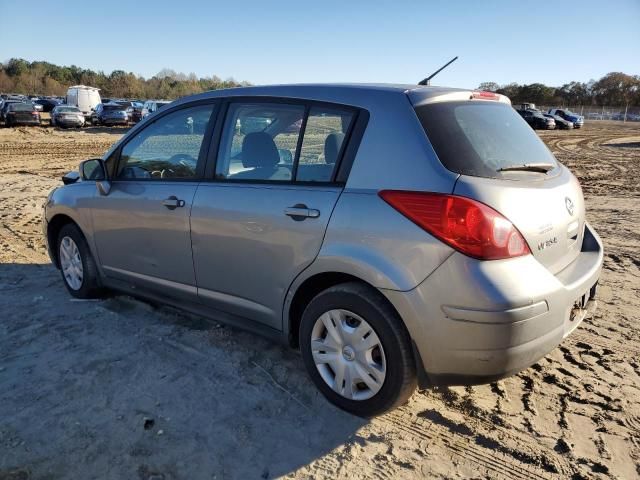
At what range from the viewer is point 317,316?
2959 mm

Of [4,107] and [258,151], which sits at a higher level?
[4,107]

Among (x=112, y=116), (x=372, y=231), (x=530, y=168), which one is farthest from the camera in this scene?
(x=112, y=116)

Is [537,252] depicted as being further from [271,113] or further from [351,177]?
[271,113]

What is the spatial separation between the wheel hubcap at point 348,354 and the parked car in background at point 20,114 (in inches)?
1235

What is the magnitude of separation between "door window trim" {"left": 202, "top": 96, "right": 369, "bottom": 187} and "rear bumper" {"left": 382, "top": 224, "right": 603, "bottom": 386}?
0.73m

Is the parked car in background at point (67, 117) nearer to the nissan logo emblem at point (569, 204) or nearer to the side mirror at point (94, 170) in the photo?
the side mirror at point (94, 170)

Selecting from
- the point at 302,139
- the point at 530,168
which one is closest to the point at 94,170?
the point at 302,139

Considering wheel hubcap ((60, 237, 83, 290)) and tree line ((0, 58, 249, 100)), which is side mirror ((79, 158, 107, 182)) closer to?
wheel hubcap ((60, 237, 83, 290))

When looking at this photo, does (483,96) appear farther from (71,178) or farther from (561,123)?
(561,123)

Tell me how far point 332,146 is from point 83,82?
10572 cm

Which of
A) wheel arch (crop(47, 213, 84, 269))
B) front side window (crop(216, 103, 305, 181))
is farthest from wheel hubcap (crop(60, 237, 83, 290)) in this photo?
front side window (crop(216, 103, 305, 181))

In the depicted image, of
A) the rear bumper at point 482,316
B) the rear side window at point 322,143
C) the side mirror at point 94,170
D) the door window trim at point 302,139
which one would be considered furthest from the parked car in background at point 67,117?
the rear bumper at point 482,316

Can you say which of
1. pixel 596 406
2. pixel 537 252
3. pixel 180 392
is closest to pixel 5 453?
pixel 180 392

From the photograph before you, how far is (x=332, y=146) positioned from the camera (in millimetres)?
3016
